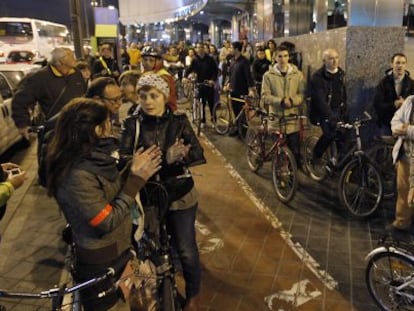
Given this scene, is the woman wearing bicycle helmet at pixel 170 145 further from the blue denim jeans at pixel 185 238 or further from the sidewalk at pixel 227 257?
the sidewalk at pixel 227 257

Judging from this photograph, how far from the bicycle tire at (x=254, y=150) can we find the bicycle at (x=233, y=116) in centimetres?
120

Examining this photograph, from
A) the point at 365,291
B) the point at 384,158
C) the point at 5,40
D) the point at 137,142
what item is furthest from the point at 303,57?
the point at 5,40

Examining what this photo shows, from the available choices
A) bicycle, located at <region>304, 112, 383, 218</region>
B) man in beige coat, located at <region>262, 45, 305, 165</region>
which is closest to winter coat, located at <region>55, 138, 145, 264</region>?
bicycle, located at <region>304, 112, 383, 218</region>

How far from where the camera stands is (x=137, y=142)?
2.98 m

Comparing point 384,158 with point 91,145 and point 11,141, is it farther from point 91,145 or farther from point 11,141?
point 11,141

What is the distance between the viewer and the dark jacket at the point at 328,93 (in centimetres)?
595

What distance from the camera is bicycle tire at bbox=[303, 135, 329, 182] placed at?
6418 mm

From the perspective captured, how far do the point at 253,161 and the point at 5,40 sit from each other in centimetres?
1980

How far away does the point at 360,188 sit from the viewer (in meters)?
5.14

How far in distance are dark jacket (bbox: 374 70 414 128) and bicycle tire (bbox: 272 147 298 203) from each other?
53.8 inches

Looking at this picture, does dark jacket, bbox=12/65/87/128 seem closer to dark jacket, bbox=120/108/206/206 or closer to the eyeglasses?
Result: the eyeglasses

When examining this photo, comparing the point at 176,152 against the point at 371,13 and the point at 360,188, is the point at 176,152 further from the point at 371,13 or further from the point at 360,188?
the point at 371,13

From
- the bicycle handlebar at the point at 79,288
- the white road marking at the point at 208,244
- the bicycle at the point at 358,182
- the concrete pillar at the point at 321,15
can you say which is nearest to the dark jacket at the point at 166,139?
the bicycle handlebar at the point at 79,288

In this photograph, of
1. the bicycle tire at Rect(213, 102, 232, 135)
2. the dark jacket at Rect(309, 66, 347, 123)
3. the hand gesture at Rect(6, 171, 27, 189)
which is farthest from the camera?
the bicycle tire at Rect(213, 102, 232, 135)
